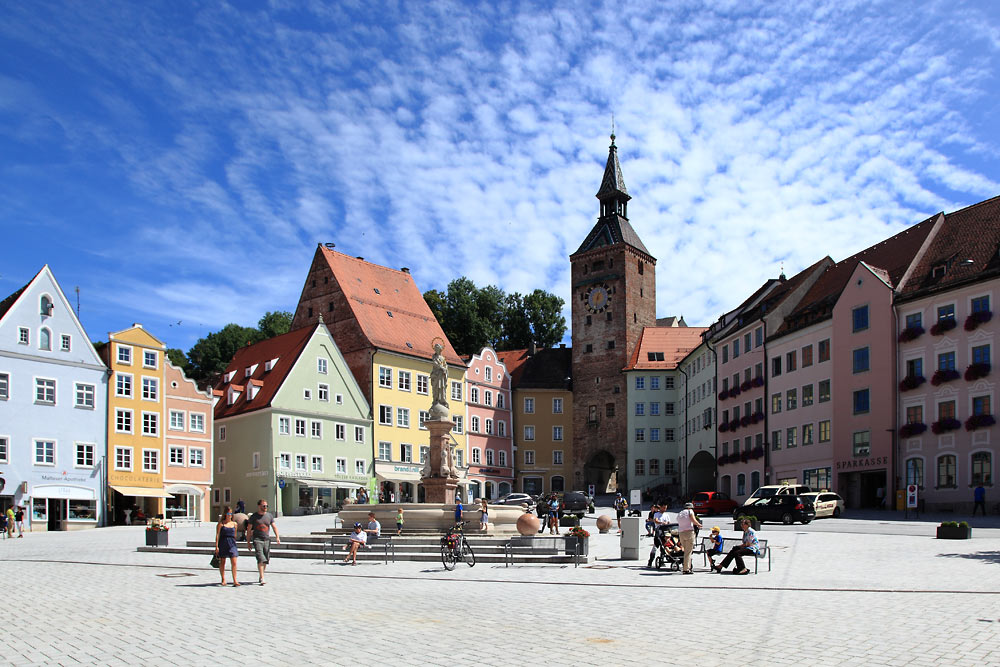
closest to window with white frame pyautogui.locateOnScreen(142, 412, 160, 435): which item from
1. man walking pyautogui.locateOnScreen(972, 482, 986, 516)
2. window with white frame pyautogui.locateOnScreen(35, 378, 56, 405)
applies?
window with white frame pyautogui.locateOnScreen(35, 378, 56, 405)

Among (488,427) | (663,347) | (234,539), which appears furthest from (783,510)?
(663,347)

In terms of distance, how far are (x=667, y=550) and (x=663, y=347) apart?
208 feet

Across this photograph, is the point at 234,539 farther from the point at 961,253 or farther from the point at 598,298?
the point at 598,298

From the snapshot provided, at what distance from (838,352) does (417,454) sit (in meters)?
32.0

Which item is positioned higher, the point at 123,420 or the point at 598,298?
the point at 598,298

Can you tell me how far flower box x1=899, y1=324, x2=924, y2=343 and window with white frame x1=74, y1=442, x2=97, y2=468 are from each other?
4138 cm

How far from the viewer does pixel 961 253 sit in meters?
47.2

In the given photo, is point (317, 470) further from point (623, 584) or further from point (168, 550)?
point (623, 584)

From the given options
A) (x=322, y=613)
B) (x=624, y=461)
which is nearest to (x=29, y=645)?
(x=322, y=613)

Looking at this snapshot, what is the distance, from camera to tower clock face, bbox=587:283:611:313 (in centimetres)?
8894

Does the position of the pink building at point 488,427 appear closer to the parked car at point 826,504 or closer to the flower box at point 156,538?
the parked car at point 826,504

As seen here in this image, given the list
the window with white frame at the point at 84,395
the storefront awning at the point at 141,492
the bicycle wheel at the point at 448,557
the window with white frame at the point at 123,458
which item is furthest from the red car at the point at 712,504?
the window with white frame at the point at 84,395

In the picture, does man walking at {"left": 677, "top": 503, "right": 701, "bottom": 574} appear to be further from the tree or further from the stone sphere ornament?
the tree

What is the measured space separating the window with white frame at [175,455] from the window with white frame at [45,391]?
24.4 ft
